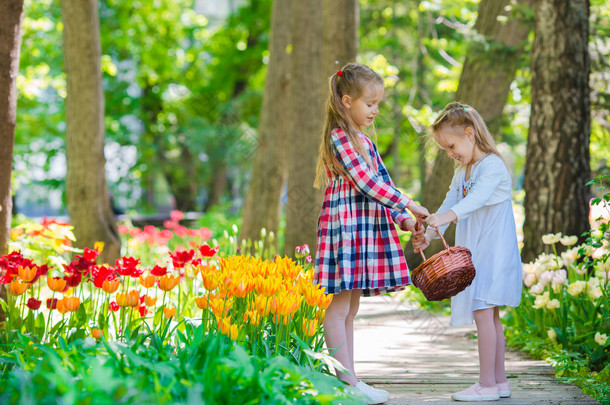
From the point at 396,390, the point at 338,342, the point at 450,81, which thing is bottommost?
the point at 396,390

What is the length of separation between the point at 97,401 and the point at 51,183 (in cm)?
1600

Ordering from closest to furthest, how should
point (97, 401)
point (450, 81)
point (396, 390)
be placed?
1. point (97, 401)
2. point (396, 390)
3. point (450, 81)

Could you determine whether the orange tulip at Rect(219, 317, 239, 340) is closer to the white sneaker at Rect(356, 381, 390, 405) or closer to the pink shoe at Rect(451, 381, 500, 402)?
the white sneaker at Rect(356, 381, 390, 405)

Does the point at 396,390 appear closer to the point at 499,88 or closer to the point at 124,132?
the point at 499,88

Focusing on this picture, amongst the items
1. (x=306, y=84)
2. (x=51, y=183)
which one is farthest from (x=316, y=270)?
(x=51, y=183)

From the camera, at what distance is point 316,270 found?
312 cm

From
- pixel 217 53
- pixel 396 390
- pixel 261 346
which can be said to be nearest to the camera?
pixel 261 346

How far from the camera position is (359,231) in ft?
9.95

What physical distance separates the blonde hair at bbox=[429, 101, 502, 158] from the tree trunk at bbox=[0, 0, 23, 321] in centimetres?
262

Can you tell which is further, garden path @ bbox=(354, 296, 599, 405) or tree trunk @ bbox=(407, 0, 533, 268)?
tree trunk @ bbox=(407, 0, 533, 268)

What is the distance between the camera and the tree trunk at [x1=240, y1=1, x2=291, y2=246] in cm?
864

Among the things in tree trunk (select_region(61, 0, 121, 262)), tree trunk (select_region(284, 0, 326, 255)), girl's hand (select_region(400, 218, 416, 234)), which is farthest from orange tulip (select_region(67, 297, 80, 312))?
tree trunk (select_region(284, 0, 326, 255))

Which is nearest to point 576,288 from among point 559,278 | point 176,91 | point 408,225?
point 559,278

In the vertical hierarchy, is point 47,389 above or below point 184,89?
below
